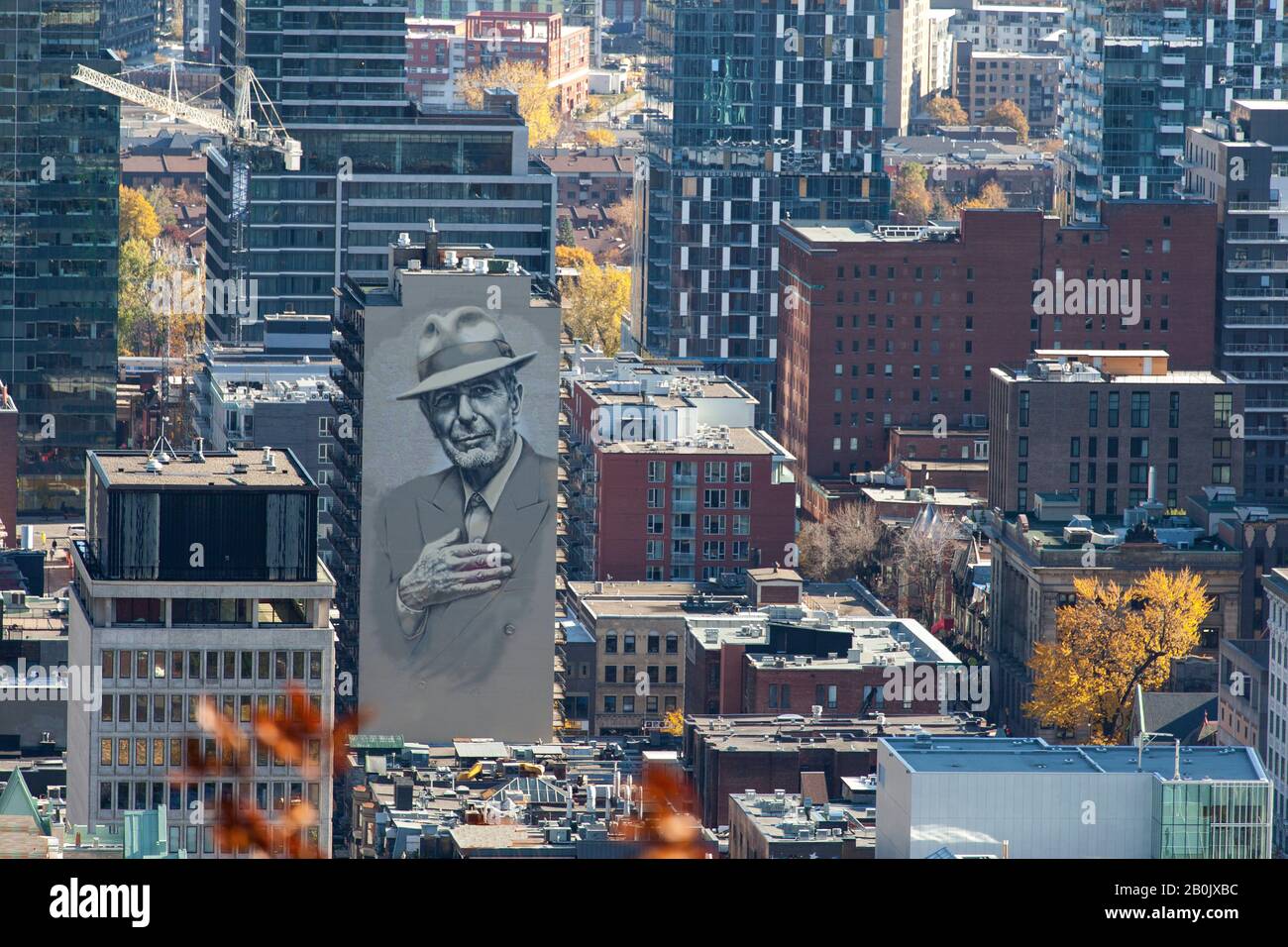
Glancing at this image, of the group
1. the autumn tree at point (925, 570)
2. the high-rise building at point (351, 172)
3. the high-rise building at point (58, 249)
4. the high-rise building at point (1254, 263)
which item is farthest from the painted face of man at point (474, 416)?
the high-rise building at point (1254, 263)

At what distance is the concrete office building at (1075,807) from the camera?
269ft

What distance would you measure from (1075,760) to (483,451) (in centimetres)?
4333

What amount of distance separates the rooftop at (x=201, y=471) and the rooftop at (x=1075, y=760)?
20.2m

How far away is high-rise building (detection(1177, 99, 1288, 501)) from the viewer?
180 metres

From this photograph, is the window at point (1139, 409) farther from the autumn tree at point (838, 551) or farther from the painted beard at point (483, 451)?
the painted beard at point (483, 451)

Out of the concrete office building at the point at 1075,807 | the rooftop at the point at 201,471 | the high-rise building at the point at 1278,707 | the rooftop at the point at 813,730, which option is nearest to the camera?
the concrete office building at the point at 1075,807

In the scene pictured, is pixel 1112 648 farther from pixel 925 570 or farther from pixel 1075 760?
pixel 1075 760

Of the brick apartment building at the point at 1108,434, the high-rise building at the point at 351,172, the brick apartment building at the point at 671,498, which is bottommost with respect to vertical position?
the brick apartment building at the point at 671,498

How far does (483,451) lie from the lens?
125 meters

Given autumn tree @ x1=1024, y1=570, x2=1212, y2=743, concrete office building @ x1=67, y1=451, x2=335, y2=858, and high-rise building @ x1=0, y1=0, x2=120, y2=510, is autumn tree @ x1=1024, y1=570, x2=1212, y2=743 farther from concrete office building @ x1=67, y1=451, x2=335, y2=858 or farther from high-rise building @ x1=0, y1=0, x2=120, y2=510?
high-rise building @ x1=0, y1=0, x2=120, y2=510

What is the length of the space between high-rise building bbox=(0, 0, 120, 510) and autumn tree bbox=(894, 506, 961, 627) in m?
49.6

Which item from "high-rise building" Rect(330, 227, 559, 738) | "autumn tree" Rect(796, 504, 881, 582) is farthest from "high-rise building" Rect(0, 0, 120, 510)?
"high-rise building" Rect(330, 227, 559, 738)
